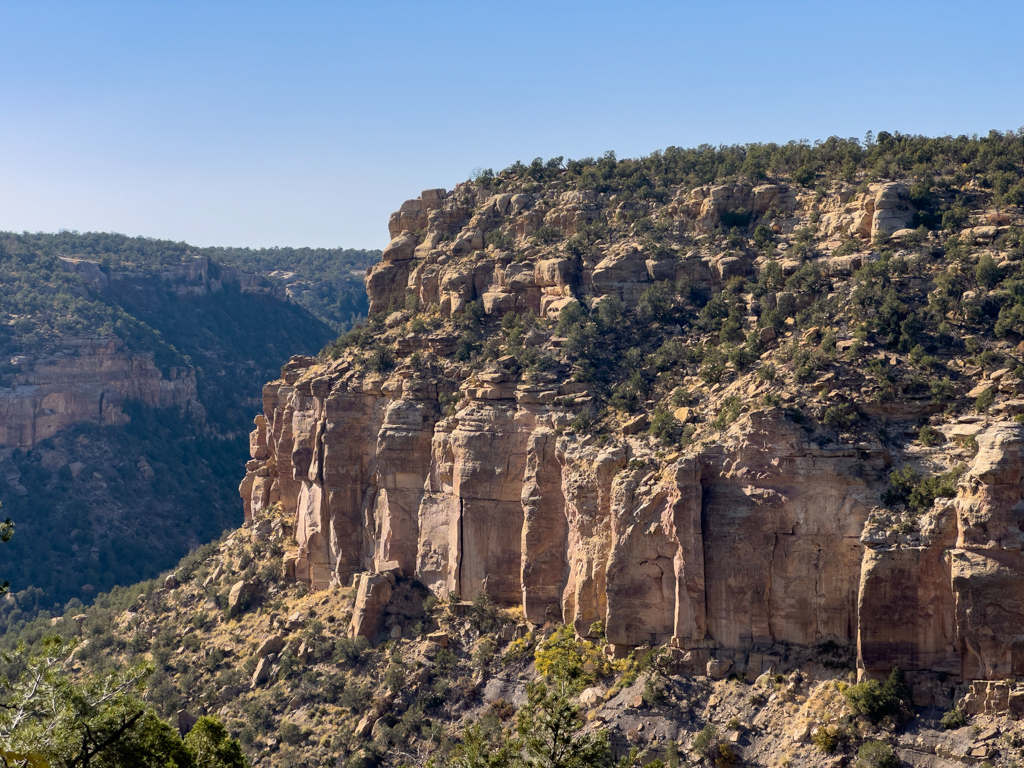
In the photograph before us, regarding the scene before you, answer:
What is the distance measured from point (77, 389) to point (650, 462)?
101774 millimetres

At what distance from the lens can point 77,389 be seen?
5497 inches

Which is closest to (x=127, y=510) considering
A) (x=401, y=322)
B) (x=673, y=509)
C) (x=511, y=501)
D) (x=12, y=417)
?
(x=12, y=417)

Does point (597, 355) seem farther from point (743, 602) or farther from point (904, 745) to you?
point (904, 745)

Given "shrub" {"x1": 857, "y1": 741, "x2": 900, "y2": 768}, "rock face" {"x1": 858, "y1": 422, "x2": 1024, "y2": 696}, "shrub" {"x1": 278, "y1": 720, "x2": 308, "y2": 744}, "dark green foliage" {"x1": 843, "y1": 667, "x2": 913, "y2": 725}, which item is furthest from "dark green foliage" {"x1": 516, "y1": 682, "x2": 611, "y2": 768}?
"shrub" {"x1": 278, "y1": 720, "x2": 308, "y2": 744}

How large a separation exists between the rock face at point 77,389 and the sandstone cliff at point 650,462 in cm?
6199

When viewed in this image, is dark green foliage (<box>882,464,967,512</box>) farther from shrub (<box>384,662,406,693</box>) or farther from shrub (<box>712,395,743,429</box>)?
shrub (<box>384,662,406,693</box>)

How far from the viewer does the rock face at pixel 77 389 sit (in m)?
134

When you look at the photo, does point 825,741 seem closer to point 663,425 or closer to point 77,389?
point 663,425

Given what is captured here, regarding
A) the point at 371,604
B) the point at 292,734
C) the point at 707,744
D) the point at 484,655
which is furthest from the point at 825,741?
the point at 292,734

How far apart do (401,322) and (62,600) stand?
61.5m

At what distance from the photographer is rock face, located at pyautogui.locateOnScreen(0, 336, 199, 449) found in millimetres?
133625

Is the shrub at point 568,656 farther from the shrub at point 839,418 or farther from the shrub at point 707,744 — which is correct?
the shrub at point 839,418

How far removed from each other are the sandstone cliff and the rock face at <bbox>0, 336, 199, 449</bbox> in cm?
6199

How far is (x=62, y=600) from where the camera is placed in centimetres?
11725
